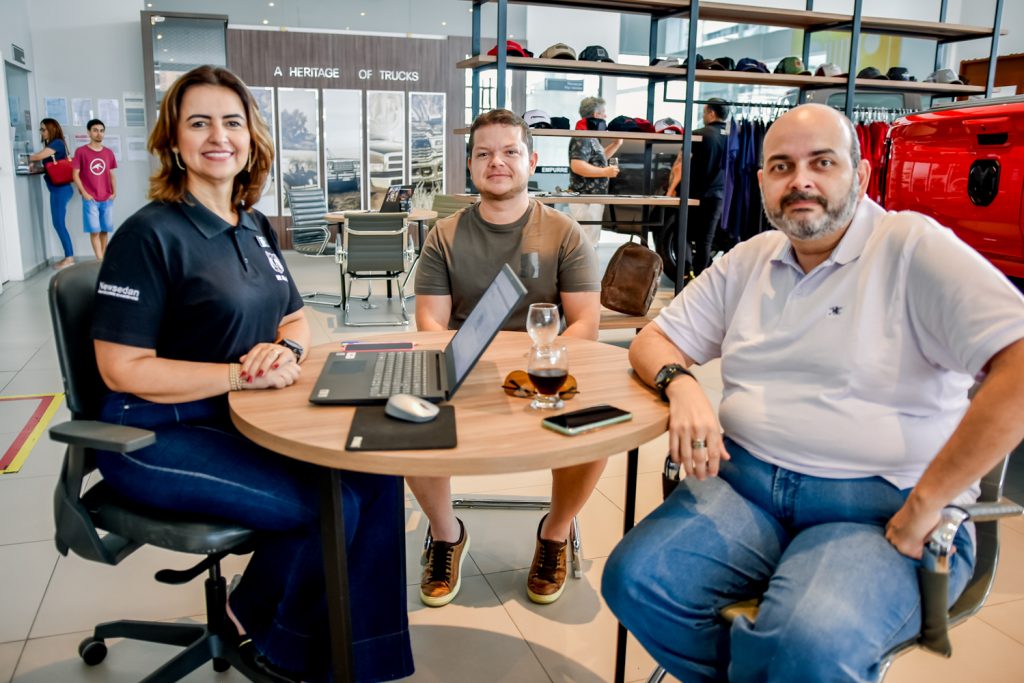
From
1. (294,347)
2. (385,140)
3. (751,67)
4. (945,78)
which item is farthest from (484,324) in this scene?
(385,140)

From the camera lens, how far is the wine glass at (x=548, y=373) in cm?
154

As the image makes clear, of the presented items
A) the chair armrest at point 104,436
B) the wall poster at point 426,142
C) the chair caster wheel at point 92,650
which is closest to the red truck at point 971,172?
the chair armrest at point 104,436

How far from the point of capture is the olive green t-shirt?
2484 millimetres

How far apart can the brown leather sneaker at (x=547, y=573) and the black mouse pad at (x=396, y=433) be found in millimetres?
1028

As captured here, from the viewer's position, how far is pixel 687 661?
1477mm

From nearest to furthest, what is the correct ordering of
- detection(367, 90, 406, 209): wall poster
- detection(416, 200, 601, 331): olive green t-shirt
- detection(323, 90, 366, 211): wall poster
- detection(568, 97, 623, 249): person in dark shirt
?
detection(416, 200, 601, 331): olive green t-shirt, detection(568, 97, 623, 249): person in dark shirt, detection(323, 90, 366, 211): wall poster, detection(367, 90, 406, 209): wall poster

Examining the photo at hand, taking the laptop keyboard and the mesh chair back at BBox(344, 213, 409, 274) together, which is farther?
the mesh chair back at BBox(344, 213, 409, 274)

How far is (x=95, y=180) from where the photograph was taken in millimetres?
9125

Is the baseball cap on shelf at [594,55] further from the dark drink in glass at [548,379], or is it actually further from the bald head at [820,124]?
the dark drink in glass at [548,379]

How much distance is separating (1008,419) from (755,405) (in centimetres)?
46

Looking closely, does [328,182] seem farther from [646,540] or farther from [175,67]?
[646,540]

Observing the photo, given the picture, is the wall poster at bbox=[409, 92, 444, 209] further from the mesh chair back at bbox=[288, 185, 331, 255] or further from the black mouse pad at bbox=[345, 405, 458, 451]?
the black mouse pad at bbox=[345, 405, 458, 451]

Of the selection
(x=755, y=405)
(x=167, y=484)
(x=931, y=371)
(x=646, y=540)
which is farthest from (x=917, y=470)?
(x=167, y=484)

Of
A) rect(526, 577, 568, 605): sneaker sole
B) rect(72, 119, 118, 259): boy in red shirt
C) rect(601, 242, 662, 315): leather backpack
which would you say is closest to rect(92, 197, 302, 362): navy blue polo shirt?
rect(526, 577, 568, 605): sneaker sole
